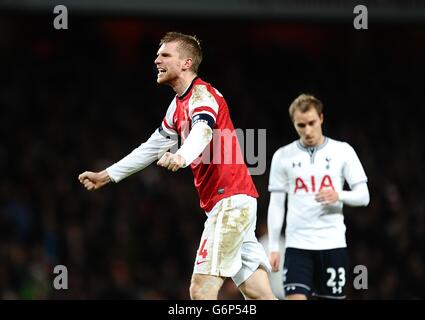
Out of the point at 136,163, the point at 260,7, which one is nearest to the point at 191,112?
the point at 136,163

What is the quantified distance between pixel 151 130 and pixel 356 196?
7.45m

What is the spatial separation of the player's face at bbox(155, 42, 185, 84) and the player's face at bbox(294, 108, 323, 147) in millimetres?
1293

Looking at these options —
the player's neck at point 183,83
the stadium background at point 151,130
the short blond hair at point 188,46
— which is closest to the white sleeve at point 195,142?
the player's neck at point 183,83

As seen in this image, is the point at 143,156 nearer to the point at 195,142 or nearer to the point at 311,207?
the point at 195,142

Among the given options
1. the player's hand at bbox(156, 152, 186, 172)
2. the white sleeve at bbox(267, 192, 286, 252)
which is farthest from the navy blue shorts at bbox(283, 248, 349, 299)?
the player's hand at bbox(156, 152, 186, 172)

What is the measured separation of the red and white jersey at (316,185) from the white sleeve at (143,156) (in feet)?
3.83

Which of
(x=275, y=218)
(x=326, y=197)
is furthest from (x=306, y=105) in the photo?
(x=275, y=218)

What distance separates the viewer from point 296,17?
12898 millimetres

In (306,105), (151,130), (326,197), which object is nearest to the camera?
(326,197)

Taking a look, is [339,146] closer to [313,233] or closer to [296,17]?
[313,233]

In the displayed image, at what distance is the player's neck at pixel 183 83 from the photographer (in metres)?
5.21

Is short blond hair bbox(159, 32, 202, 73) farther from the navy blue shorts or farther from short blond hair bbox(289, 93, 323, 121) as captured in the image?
the navy blue shorts

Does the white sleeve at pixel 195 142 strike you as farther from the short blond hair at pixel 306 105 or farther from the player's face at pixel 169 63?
the short blond hair at pixel 306 105

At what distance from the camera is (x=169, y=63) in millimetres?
5219
